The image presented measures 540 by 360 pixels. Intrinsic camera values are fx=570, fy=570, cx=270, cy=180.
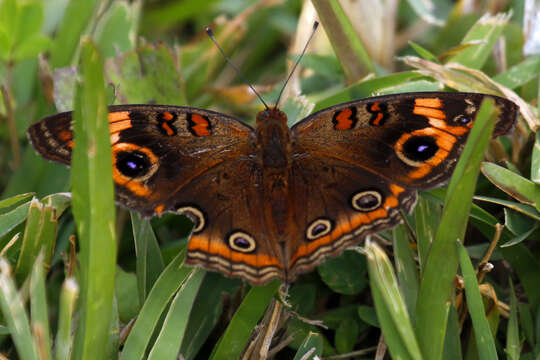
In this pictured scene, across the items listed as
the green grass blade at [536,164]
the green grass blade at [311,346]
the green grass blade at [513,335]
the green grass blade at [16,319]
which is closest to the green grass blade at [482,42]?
the green grass blade at [536,164]

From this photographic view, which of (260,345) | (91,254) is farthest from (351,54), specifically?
(91,254)

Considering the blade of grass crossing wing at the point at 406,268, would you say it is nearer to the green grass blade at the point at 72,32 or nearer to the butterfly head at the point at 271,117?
the butterfly head at the point at 271,117

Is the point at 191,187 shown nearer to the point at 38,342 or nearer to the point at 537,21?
the point at 38,342

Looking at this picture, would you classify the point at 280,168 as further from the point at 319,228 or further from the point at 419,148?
the point at 419,148

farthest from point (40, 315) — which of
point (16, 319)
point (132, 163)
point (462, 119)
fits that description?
point (462, 119)

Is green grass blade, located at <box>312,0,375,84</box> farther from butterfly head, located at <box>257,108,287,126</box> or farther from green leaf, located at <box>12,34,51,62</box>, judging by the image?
green leaf, located at <box>12,34,51,62</box>

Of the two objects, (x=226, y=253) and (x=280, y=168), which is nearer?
(x=226, y=253)
